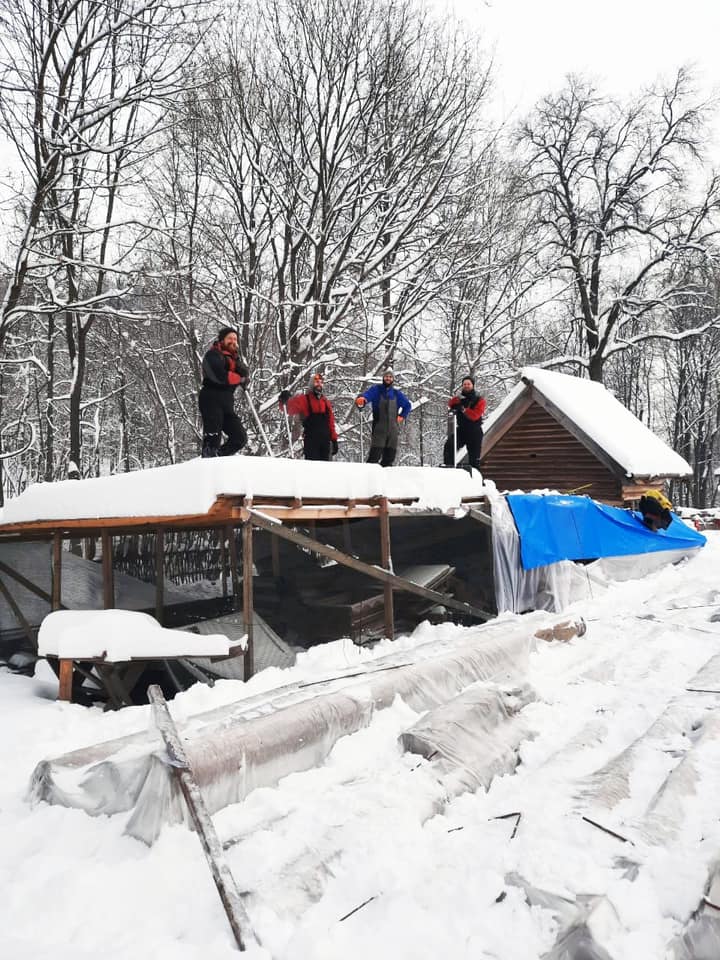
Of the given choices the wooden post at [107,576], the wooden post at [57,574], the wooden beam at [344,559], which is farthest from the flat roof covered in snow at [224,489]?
the wooden post at [107,576]

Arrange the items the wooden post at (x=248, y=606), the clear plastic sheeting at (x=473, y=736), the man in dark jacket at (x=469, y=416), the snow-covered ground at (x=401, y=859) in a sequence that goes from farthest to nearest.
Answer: the man in dark jacket at (x=469, y=416), the wooden post at (x=248, y=606), the clear plastic sheeting at (x=473, y=736), the snow-covered ground at (x=401, y=859)

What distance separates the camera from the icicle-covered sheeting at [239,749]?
2.93m

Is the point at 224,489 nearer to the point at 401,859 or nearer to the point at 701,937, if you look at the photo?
the point at 401,859

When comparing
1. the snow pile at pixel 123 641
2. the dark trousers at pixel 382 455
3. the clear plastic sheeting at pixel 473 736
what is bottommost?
the clear plastic sheeting at pixel 473 736

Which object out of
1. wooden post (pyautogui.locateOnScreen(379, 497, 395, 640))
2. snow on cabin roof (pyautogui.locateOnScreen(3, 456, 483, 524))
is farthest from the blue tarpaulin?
wooden post (pyautogui.locateOnScreen(379, 497, 395, 640))

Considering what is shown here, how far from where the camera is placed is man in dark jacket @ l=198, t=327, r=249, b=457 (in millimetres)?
6719

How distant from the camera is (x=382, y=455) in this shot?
9695 millimetres

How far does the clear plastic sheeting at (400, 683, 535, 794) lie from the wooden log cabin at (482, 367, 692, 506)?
37.6 feet

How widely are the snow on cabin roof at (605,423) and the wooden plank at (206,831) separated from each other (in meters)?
13.2

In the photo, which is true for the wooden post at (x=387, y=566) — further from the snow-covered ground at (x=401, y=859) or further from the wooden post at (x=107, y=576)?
the wooden post at (x=107, y=576)

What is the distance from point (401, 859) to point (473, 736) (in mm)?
1197

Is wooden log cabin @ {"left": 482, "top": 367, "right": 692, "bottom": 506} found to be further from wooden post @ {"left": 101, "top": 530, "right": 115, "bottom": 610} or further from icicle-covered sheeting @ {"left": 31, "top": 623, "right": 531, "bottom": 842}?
icicle-covered sheeting @ {"left": 31, "top": 623, "right": 531, "bottom": 842}

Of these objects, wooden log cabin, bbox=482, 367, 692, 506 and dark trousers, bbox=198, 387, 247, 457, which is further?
wooden log cabin, bbox=482, 367, 692, 506

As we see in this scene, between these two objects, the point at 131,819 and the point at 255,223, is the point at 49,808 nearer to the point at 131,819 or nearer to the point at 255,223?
the point at 131,819
